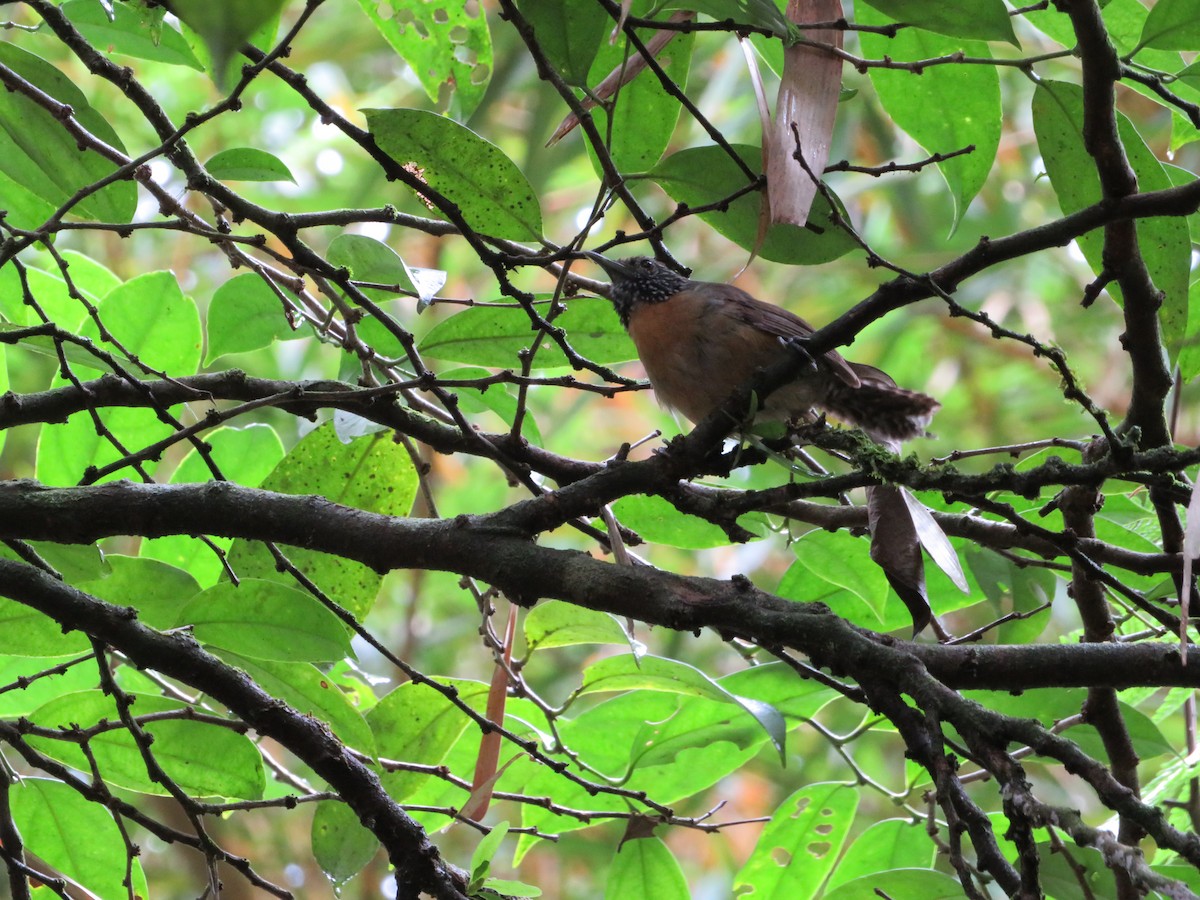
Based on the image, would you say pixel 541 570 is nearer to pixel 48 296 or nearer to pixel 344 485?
pixel 344 485

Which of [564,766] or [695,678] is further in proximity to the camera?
[564,766]

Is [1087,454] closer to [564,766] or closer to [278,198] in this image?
[564,766]

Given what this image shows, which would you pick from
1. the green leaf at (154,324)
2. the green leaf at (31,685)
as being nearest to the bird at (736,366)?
the green leaf at (154,324)

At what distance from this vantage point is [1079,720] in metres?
2.22

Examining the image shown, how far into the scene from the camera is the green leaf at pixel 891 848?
2393mm

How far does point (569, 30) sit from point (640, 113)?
0.25m

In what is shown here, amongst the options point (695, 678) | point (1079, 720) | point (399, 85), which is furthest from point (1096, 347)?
point (695, 678)

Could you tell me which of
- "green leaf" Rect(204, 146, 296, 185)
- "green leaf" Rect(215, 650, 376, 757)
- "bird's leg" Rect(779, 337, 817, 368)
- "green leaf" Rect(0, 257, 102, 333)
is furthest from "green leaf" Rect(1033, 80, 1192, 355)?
"green leaf" Rect(0, 257, 102, 333)

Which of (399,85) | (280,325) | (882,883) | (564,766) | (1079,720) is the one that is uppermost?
(399,85)

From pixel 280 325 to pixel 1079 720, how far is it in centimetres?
192

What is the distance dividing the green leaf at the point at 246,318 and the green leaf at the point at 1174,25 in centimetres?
179

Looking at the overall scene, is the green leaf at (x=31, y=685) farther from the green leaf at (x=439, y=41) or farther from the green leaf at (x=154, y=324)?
the green leaf at (x=439, y=41)

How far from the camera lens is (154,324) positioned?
8.42ft

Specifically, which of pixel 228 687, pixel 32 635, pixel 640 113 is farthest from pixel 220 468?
pixel 640 113
